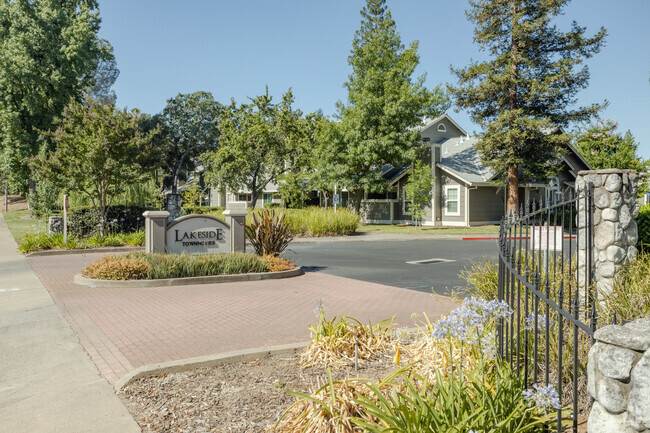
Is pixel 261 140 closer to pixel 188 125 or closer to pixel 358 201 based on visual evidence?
pixel 358 201

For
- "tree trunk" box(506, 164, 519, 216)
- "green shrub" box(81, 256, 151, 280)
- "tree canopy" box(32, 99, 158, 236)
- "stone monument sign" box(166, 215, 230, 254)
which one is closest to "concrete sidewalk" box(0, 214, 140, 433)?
"green shrub" box(81, 256, 151, 280)

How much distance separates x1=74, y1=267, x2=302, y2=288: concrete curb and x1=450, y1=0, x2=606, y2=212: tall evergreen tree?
20.7 meters

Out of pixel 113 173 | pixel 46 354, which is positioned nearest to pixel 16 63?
pixel 113 173

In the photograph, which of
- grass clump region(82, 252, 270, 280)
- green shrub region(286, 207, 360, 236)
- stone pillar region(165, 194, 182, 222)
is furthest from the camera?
stone pillar region(165, 194, 182, 222)

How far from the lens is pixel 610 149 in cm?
3750

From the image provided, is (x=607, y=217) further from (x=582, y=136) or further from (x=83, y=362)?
(x=582, y=136)

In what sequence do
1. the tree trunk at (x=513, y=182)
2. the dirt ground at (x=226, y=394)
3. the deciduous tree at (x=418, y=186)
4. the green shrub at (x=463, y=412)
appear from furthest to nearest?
the deciduous tree at (x=418, y=186), the tree trunk at (x=513, y=182), the dirt ground at (x=226, y=394), the green shrub at (x=463, y=412)

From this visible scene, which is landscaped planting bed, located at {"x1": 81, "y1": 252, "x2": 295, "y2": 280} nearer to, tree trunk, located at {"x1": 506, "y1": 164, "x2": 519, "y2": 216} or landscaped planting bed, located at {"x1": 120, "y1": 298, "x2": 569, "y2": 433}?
landscaped planting bed, located at {"x1": 120, "y1": 298, "x2": 569, "y2": 433}

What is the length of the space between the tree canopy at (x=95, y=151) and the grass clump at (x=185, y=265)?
8.94 meters

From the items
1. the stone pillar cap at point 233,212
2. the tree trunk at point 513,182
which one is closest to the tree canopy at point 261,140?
the tree trunk at point 513,182

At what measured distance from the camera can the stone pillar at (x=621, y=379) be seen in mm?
2203

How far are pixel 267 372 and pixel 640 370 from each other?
3.50m

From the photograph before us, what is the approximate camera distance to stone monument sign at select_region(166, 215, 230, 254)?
13391mm

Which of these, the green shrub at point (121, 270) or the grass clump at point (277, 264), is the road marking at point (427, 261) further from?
the green shrub at point (121, 270)
